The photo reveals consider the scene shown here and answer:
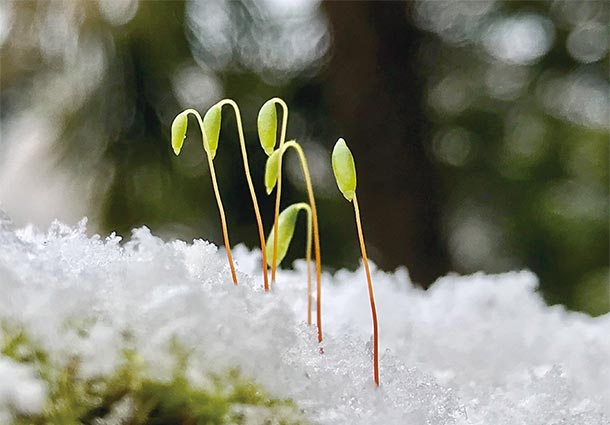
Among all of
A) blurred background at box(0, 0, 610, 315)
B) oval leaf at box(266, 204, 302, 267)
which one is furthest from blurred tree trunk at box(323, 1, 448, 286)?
oval leaf at box(266, 204, 302, 267)

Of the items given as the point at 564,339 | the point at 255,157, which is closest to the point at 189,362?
the point at 564,339

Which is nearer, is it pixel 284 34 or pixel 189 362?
pixel 189 362

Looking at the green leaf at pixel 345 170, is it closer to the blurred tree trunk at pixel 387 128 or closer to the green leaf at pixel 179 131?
the green leaf at pixel 179 131

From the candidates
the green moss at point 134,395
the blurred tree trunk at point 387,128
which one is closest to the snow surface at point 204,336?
the green moss at point 134,395

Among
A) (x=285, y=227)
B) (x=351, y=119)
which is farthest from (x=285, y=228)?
(x=351, y=119)

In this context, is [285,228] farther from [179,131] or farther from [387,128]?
[387,128]

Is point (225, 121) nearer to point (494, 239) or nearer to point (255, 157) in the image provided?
point (255, 157)
